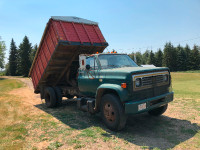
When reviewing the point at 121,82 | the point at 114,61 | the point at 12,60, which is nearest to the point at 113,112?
the point at 121,82

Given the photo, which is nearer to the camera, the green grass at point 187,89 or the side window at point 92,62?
the side window at point 92,62

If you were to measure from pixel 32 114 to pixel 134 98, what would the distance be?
16.2ft

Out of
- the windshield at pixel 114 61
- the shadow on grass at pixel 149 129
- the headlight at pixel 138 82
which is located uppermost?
the windshield at pixel 114 61

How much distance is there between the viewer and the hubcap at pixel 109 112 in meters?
5.14

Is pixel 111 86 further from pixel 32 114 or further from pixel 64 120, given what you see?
pixel 32 114

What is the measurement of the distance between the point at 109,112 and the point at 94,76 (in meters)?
1.44

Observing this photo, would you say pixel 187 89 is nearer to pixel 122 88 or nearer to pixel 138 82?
pixel 138 82

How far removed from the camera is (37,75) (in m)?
9.19

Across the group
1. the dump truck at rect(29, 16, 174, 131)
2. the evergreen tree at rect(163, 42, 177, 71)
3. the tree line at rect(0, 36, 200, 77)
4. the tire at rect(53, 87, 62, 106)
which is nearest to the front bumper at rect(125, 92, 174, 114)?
the dump truck at rect(29, 16, 174, 131)

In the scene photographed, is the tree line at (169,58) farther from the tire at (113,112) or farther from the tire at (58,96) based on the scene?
the tire at (113,112)

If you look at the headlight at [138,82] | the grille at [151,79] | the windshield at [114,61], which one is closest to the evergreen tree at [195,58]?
the windshield at [114,61]

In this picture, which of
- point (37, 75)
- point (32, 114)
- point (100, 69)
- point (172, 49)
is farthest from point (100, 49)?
point (172, 49)

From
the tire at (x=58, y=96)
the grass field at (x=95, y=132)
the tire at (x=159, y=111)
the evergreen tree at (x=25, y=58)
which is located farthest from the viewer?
the evergreen tree at (x=25, y=58)

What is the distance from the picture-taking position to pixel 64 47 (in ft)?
23.7
